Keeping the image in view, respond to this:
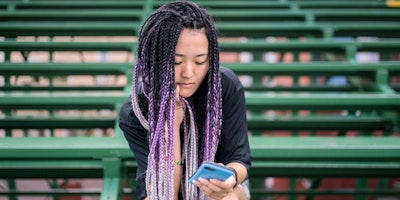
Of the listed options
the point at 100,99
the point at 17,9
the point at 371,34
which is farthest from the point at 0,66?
the point at 371,34

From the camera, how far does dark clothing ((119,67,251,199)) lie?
45.4 inches

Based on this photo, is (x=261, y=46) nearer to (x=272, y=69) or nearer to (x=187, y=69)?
(x=272, y=69)

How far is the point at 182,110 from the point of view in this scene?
1169mm

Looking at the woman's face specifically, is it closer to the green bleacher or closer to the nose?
the nose

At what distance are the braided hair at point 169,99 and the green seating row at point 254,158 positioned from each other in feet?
0.89

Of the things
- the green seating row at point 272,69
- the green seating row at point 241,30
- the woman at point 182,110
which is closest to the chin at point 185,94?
the woman at point 182,110

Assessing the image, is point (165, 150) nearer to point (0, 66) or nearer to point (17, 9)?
point (0, 66)

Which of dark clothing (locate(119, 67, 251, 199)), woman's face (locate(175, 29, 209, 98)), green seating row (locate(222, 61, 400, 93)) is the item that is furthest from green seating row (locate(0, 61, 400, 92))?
woman's face (locate(175, 29, 209, 98))

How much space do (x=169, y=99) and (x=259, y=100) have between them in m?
0.85

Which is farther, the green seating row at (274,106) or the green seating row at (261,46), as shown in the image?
the green seating row at (261,46)

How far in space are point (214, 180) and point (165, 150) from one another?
20 cm

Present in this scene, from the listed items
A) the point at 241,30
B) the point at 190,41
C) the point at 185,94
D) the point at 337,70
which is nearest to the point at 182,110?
the point at 185,94

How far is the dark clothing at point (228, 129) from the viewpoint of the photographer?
1152mm

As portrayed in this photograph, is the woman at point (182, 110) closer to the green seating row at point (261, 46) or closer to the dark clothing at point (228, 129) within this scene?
the dark clothing at point (228, 129)
